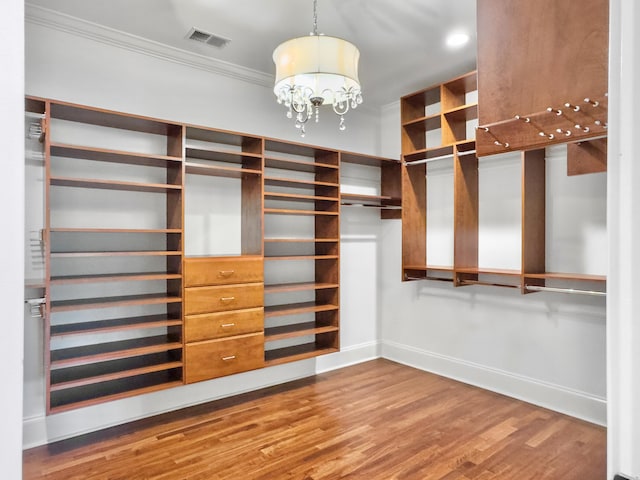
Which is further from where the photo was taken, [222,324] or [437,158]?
[437,158]

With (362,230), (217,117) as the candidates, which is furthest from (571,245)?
(217,117)

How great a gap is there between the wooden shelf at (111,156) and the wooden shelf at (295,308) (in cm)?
145

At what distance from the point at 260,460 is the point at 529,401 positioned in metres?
2.27

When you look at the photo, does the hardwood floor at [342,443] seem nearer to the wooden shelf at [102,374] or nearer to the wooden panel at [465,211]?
the wooden shelf at [102,374]

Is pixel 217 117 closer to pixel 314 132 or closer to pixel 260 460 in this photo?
pixel 314 132

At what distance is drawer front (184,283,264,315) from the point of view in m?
2.94

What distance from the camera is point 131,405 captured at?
9.85 feet

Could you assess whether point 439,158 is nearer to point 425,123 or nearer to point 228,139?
point 425,123

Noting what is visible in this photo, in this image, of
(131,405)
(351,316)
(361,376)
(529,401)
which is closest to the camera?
(131,405)

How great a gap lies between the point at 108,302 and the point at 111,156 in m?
1.02

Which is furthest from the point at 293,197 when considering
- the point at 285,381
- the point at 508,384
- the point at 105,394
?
the point at 508,384

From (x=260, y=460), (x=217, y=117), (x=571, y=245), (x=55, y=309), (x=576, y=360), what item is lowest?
(x=260, y=460)

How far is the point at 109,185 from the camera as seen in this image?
A: 2.78 meters
